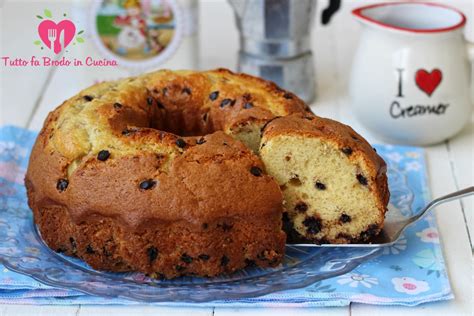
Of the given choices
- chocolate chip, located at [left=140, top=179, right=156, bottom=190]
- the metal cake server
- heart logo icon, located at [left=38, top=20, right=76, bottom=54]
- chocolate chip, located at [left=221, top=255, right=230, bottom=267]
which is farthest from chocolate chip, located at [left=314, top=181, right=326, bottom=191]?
heart logo icon, located at [left=38, top=20, right=76, bottom=54]

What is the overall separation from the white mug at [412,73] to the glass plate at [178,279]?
705 mm

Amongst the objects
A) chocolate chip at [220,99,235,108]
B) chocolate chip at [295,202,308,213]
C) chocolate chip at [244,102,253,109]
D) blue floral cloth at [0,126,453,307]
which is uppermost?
chocolate chip at [244,102,253,109]

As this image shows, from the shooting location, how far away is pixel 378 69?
2.34m

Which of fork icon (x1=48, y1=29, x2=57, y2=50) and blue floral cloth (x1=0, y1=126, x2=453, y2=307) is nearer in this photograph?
blue floral cloth (x1=0, y1=126, x2=453, y2=307)

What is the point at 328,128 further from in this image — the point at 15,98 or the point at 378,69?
the point at 15,98

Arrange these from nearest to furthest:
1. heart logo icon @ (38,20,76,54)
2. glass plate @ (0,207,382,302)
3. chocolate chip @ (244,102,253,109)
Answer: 1. glass plate @ (0,207,382,302)
2. chocolate chip @ (244,102,253,109)
3. heart logo icon @ (38,20,76,54)

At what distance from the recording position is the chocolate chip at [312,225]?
1750 millimetres

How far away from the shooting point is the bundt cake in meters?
1.62

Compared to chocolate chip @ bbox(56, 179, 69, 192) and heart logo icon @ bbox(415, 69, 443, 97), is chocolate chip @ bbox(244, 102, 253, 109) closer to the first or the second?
chocolate chip @ bbox(56, 179, 69, 192)

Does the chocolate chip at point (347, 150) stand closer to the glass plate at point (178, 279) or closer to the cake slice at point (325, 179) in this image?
the cake slice at point (325, 179)

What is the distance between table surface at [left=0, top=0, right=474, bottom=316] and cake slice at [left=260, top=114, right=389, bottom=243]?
200 millimetres

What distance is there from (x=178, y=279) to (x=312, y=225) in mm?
314

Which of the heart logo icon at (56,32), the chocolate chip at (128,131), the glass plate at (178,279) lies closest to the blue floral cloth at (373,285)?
the glass plate at (178,279)

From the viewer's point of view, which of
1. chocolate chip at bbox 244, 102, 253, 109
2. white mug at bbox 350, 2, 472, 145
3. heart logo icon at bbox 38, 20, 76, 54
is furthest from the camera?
heart logo icon at bbox 38, 20, 76, 54
